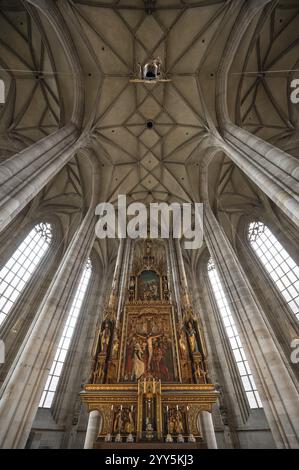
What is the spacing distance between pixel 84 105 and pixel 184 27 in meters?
6.67

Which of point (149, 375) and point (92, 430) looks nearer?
point (149, 375)

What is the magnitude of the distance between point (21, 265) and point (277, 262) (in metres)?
15.7

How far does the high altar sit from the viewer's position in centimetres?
580

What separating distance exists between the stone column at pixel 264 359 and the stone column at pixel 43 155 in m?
8.51

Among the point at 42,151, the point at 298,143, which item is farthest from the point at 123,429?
the point at 298,143

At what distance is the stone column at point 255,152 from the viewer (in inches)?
243

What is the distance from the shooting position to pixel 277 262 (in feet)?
43.3

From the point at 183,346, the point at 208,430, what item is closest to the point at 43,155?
the point at 183,346

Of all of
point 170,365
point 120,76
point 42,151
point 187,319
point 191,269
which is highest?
point 120,76

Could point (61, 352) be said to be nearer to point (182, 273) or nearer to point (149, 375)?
point (149, 375)

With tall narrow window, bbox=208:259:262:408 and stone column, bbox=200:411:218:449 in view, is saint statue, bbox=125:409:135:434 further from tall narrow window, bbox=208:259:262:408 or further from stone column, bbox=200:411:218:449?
tall narrow window, bbox=208:259:262:408

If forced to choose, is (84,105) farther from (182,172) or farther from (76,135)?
(182,172)

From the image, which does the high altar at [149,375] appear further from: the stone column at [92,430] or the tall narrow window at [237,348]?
the tall narrow window at [237,348]

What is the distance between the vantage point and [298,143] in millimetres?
12734
